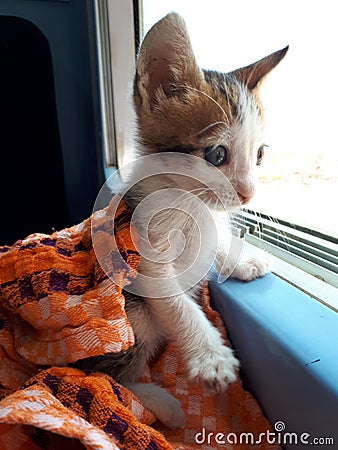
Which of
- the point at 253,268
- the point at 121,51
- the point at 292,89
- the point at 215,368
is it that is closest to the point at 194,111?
the point at 292,89

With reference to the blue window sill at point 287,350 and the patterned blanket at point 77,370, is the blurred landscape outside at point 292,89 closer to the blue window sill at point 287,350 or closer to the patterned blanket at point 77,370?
the blue window sill at point 287,350

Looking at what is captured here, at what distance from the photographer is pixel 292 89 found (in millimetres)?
735

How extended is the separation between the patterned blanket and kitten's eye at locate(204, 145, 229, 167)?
188 mm

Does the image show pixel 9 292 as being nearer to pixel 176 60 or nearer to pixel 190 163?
pixel 190 163

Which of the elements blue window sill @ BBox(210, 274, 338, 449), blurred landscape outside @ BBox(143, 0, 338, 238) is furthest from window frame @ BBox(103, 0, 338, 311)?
blue window sill @ BBox(210, 274, 338, 449)

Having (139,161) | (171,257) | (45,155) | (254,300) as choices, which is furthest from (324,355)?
(45,155)

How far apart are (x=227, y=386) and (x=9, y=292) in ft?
1.30

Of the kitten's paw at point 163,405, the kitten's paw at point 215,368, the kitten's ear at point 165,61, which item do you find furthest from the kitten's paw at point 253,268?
the kitten's ear at point 165,61

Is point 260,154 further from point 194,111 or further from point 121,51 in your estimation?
point 121,51

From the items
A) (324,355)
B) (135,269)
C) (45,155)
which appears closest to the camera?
(324,355)

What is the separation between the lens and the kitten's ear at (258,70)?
0.70 metres

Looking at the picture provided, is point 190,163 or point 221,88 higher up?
point 221,88

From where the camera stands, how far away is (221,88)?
2.20 feet

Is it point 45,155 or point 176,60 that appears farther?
point 45,155
